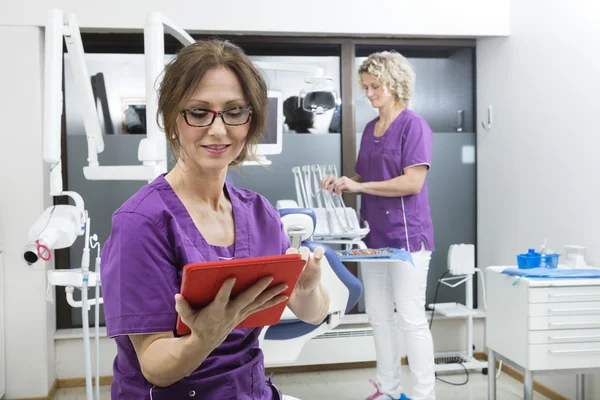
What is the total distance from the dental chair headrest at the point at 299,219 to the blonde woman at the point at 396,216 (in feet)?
1.95

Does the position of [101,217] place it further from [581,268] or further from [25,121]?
[581,268]

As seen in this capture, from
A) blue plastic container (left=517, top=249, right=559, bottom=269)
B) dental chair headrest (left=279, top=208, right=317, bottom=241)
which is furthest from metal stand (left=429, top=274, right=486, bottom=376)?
dental chair headrest (left=279, top=208, right=317, bottom=241)

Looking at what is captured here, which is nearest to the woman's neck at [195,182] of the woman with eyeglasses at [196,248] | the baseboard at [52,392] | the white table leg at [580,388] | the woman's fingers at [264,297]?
the woman with eyeglasses at [196,248]

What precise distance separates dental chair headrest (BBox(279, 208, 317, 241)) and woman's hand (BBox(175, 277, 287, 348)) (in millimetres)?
1332

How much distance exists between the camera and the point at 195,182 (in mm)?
1137

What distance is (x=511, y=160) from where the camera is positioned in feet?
11.4

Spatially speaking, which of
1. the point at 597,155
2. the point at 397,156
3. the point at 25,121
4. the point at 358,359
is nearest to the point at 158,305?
the point at 397,156

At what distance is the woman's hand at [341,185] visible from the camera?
2.89m

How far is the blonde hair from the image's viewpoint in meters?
2.86

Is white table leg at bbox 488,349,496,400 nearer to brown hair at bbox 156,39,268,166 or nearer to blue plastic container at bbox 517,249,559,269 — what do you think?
blue plastic container at bbox 517,249,559,269

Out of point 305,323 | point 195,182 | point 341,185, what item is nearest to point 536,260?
point 341,185

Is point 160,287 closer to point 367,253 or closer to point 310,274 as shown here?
point 310,274

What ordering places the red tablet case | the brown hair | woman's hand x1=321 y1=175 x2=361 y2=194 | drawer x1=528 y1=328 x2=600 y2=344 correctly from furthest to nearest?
woman's hand x1=321 y1=175 x2=361 y2=194
drawer x1=528 y1=328 x2=600 y2=344
the brown hair
the red tablet case

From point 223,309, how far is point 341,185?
2.04 m
